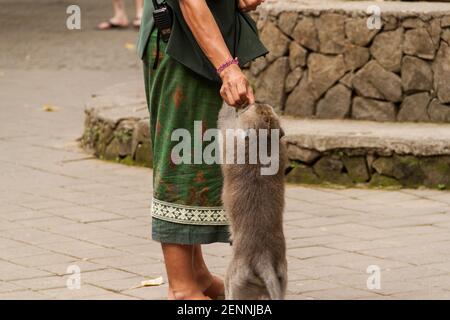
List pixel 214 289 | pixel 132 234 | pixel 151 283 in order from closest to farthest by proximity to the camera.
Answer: pixel 214 289, pixel 151 283, pixel 132 234

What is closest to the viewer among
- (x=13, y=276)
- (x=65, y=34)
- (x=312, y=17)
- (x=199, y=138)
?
(x=199, y=138)

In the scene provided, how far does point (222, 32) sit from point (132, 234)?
183 centimetres

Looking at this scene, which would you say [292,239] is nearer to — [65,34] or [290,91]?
[290,91]

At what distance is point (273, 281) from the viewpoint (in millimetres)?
4273

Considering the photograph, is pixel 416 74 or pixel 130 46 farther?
pixel 130 46

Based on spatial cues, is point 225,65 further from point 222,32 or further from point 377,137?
point 377,137

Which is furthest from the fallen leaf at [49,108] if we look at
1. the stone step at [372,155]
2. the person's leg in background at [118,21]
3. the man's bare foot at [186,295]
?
the man's bare foot at [186,295]

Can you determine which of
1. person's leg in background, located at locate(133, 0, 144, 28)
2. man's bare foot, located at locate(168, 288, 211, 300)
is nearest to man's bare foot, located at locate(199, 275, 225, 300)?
man's bare foot, located at locate(168, 288, 211, 300)

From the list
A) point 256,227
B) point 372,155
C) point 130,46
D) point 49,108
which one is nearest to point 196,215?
point 256,227

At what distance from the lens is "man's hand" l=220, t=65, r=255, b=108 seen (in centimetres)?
433

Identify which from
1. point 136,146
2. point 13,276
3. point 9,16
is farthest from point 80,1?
point 13,276

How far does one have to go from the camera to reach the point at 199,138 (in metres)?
4.73

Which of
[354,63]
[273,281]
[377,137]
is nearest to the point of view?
[273,281]

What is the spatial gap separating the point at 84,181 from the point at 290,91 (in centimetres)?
157
